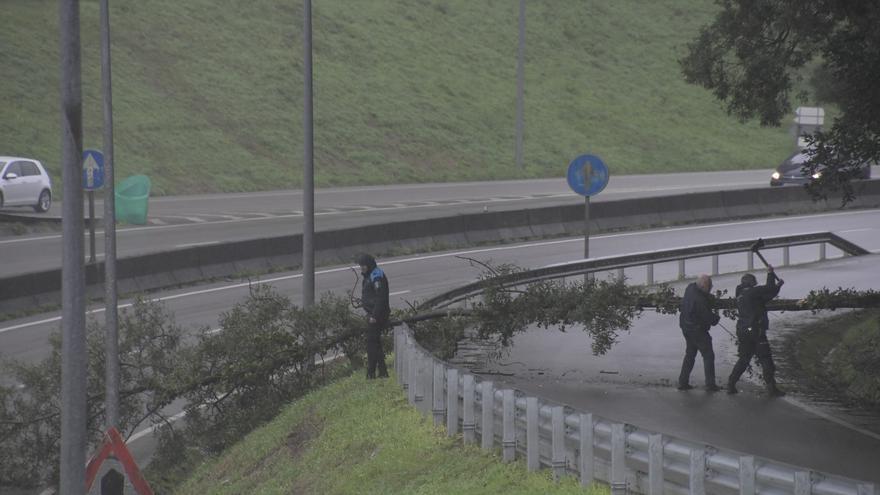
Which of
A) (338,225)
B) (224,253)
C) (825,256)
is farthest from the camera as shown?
(338,225)

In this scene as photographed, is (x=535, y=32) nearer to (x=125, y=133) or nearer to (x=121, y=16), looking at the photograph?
(x=121, y=16)

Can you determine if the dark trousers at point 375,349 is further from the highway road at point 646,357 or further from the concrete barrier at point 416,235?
the concrete barrier at point 416,235

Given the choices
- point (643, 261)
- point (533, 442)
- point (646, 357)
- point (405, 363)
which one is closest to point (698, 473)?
point (533, 442)

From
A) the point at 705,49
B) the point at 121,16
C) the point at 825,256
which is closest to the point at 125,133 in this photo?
the point at 121,16

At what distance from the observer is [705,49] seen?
860 inches

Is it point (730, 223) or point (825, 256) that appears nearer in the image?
point (825, 256)

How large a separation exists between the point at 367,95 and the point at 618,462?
51.7 meters

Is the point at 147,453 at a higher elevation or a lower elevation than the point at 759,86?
lower

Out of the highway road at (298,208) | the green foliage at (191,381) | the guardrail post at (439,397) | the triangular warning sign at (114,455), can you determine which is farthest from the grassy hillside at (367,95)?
the triangular warning sign at (114,455)

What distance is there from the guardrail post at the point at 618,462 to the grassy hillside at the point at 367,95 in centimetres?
3545

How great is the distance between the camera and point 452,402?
42.2 ft

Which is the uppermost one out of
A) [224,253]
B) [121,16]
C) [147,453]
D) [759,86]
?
[121,16]

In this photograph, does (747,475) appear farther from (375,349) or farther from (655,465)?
(375,349)

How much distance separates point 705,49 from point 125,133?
1190 inches
